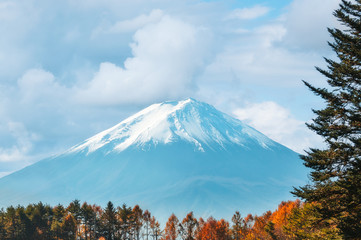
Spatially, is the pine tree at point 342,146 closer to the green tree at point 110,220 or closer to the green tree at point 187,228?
the green tree at point 110,220

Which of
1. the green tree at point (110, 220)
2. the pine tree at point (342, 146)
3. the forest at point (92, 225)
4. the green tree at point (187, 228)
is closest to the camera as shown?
the pine tree at point (342, 146)

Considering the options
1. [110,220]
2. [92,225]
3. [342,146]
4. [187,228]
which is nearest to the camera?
[342,146]

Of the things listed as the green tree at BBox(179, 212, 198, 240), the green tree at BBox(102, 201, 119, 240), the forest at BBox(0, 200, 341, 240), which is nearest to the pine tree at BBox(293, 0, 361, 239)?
the forest at BBox(0, 200, 341, 240)

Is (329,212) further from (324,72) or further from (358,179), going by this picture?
(324,72)

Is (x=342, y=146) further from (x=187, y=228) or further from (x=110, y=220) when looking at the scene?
(x=187, y=228)

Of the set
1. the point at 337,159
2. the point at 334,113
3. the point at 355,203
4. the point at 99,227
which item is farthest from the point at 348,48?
the point at 99,227

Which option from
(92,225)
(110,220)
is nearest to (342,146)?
(110,220)

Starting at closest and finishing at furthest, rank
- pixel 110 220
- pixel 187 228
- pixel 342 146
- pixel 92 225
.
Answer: pixel 342 146 < pixel 110 220 < pixel 92 225 < pixel 187 228

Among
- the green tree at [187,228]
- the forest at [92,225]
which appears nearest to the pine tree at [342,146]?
the forest at [92,225]

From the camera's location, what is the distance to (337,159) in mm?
21156

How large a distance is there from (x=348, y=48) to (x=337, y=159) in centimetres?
652

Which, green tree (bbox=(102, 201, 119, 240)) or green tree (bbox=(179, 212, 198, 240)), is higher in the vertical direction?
green tree (bbox=(102, 201, 119, 240))

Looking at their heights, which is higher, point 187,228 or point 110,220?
point 110,220

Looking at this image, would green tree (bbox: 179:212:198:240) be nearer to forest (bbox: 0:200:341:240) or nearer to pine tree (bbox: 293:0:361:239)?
forest (bbox: 0:200:341:240)
